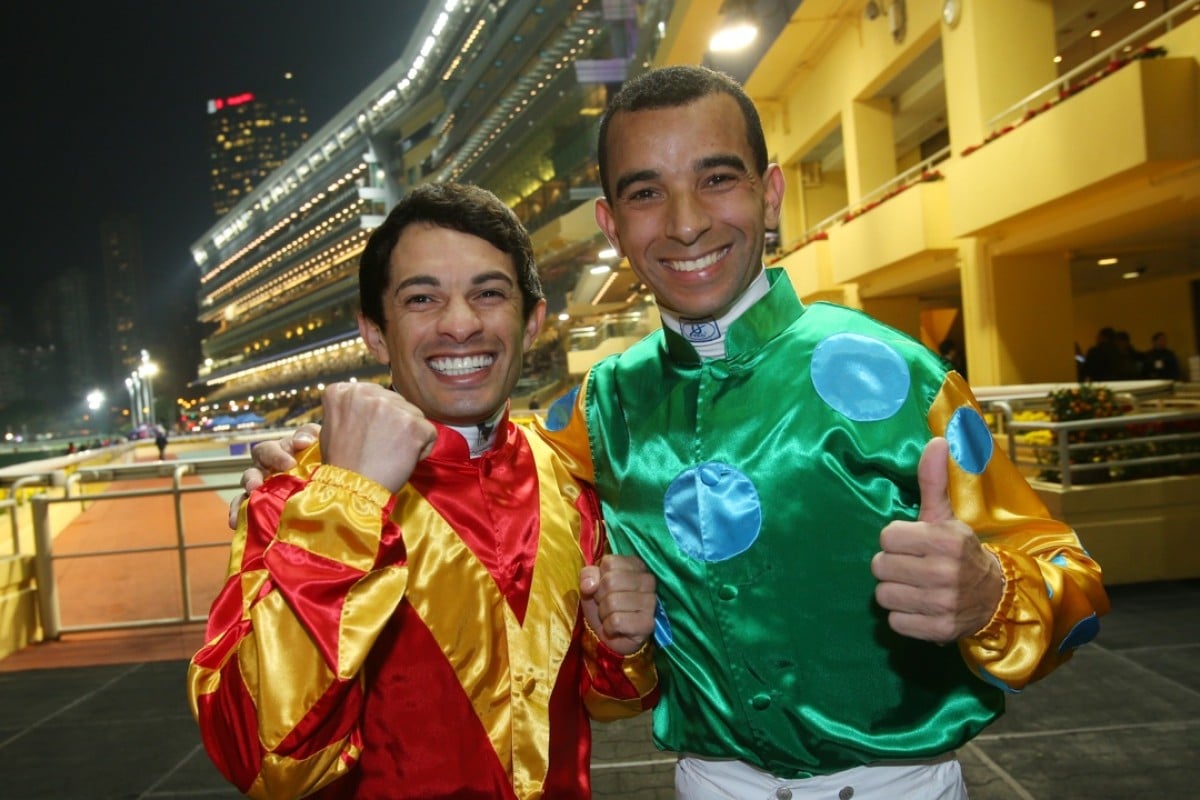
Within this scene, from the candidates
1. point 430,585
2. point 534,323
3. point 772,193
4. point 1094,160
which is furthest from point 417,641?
point 1094,160

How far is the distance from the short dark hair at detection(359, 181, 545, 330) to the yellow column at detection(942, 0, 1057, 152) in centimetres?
1275

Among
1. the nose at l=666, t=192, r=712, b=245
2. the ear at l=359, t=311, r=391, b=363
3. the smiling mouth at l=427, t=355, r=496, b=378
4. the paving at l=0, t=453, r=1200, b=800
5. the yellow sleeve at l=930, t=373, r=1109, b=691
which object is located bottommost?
the paving at l=0, t=453, r=1200, b=800

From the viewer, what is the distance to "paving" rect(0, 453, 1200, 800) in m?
3.95

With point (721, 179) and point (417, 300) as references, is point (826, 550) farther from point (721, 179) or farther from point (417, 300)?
point (417, 300)

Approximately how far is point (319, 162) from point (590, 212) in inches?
2710

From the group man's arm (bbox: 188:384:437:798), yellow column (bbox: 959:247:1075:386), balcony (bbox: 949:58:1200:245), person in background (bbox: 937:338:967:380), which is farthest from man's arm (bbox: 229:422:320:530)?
person in background (bbox: 937:338:967:380)

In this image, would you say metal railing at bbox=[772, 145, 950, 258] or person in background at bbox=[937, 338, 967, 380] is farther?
person in background at bbox=[937, 338, 967, 380]

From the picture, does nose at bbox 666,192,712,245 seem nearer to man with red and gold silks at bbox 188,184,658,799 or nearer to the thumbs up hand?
man with red and gold silks at bbox 188,184,658,799

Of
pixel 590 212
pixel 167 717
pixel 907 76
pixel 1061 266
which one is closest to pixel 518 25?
pixel 590 212

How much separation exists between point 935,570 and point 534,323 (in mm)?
1171

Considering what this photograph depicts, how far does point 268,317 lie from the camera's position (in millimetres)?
97750

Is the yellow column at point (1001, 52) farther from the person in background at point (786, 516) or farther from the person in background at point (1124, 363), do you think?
the person in background at point (786, 516)

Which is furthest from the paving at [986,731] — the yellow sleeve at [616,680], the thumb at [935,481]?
the thumb at [935,481]

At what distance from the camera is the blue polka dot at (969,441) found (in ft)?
5.49
